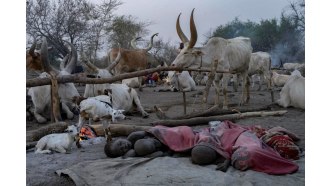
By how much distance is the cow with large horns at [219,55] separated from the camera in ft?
17.5

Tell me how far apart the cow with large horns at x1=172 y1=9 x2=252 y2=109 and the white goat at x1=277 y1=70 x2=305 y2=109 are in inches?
35.4

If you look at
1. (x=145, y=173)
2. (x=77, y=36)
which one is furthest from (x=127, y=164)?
(x=77, y=36)

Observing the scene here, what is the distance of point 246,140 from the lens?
9.15ft

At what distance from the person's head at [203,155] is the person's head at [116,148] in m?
0.57

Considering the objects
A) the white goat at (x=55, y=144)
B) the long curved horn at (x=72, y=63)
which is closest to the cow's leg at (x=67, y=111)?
the long curved horn at (x=72, y=63)

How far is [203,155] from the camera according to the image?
2.64 meters

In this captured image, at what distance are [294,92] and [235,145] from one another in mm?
3205

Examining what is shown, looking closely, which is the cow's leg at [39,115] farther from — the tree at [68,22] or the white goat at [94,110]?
the white goat at [94,110]

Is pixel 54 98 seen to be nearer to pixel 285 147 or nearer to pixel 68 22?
pixel 68 22

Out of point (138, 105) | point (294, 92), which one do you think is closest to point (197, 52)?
point (138, 105)

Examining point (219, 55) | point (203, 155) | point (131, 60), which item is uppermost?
point (131, 60)

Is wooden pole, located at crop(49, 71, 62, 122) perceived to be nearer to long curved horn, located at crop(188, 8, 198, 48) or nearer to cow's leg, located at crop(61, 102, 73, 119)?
cow's leg, located at crop(61, 102, 73, 119)
